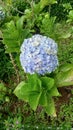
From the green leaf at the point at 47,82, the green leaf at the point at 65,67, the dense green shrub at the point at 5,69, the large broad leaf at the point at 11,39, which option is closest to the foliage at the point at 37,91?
the green leaf at the point at 47,82

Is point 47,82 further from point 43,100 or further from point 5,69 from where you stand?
point 5,69

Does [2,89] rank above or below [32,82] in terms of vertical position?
below

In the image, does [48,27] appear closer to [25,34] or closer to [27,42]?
[25,34]

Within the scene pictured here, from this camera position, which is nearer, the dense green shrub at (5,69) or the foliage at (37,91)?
the foliage at (37,91)

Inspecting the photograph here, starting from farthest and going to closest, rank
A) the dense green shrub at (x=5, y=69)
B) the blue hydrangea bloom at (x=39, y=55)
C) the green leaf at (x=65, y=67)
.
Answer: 1. the dense green shrub at (x=5, y=69)
2. the green leaf at (x=65, y=67)
3. the blue hydrangea bloom at (x=39, y=55)

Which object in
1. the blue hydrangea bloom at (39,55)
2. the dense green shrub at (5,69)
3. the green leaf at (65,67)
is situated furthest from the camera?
the dense green shrub at (5,69)

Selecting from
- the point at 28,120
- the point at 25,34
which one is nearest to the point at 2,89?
the point at 28,120

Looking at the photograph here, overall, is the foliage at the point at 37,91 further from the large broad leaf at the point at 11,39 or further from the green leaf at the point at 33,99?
the large broad leaf at the point at 11,39
